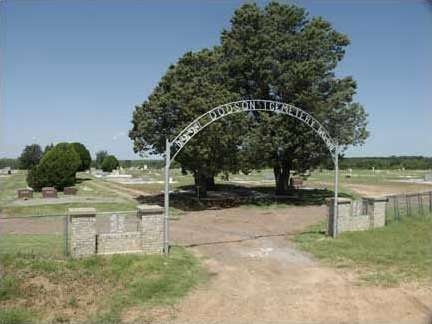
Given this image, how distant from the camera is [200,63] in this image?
22.9 m

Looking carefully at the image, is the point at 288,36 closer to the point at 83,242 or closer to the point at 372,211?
the point at 372,211

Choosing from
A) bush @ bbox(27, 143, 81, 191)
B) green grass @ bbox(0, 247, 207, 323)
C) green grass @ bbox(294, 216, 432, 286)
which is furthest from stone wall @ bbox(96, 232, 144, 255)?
bush @ bbox(27, 143, 81, 191)

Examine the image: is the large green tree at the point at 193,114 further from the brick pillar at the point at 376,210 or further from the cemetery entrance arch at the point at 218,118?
the brick pillar at the point at 376,210

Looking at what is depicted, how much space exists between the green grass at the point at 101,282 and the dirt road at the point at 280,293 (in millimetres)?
526

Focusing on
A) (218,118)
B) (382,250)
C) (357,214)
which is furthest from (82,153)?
(382,250)

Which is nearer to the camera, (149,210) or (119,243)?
(119,243)

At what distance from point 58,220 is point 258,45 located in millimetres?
13728

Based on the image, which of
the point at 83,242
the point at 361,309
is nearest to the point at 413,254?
the point at 361,309

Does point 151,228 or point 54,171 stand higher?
point 54,171

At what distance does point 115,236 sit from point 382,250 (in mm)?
7269

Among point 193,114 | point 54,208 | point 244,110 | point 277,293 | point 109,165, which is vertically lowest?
point 277,293

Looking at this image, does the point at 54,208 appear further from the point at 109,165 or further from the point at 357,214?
the point at 109,165

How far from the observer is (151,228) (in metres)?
11.0

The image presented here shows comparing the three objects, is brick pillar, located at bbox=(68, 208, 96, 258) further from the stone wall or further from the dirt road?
the dirt road
